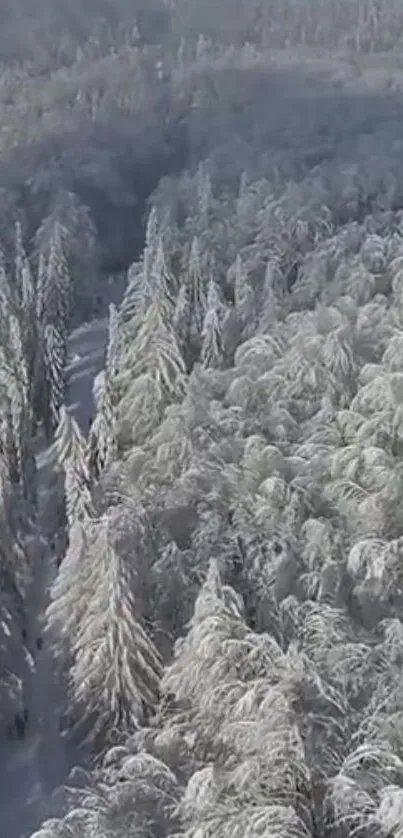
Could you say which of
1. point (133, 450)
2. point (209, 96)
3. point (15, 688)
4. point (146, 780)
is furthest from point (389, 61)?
point (146, 780)

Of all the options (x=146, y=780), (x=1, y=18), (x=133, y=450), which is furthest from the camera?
(x=1, y=18)

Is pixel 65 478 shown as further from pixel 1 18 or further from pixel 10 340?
pixel 1 18

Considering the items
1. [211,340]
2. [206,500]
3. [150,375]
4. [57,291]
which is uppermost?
[57,291]

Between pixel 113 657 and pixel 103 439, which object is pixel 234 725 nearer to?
pixel 113 657

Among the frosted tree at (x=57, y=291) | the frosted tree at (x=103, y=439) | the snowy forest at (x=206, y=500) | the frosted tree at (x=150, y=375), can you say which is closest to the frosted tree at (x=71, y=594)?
the snowy forest at (x=206, y=500)

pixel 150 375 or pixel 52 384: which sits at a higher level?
pixel 150 375

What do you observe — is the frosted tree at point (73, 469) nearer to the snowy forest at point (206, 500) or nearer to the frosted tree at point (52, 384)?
the snowy forest at point (206, 500)

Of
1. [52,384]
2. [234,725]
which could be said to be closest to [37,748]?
[234,725]

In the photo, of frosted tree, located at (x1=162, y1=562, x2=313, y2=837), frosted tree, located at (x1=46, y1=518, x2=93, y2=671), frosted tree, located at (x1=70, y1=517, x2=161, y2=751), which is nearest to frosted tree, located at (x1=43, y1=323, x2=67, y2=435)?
frosted tree, located at (x1=46, y1=518, x2=93, y2=671)
